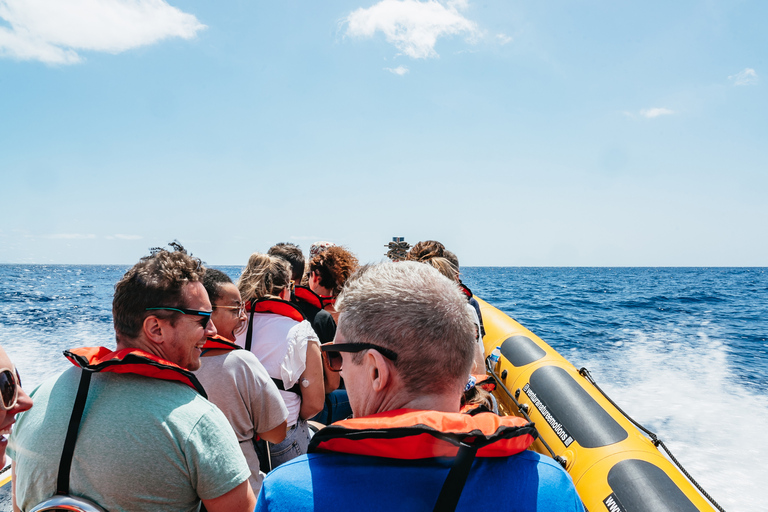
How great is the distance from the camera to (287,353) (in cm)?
215

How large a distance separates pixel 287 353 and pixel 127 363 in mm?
1028

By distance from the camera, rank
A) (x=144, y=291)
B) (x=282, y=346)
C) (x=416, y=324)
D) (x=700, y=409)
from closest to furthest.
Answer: (x=416, y=324) → (x=144, y=291) → (x=282, y=346) → (x=700, y=409)

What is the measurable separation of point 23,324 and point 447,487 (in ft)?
46.9

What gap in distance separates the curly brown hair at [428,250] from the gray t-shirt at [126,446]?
90.5 inches

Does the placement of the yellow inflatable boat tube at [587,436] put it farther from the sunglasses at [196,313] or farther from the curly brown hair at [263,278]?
the sunglasses at [196,313]

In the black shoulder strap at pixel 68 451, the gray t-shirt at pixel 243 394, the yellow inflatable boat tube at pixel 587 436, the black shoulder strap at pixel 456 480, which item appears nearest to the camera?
the black shoulder strap at pixel 456 480

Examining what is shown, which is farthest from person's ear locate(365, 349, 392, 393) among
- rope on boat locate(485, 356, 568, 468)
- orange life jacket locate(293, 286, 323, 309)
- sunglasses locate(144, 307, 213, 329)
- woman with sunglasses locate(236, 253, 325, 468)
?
rope on boat locate(485, 356, 568, 468)

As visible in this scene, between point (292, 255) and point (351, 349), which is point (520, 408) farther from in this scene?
point (351, 349)

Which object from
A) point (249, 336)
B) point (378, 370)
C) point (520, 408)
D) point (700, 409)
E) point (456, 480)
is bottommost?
point (700, 409)

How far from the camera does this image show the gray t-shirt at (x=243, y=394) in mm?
1622

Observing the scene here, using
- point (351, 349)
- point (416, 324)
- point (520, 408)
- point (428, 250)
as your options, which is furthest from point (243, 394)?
point (520, 408)

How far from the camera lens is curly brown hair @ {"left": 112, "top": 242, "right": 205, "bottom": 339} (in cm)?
132

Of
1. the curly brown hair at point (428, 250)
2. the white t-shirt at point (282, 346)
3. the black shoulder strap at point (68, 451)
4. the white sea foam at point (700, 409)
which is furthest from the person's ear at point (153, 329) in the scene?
the white sea foam at point (700, 409)

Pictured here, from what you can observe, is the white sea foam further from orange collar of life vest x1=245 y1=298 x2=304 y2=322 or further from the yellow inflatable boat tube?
orange collar of life vest x1=245 y1=298 x2=304 y2=322
